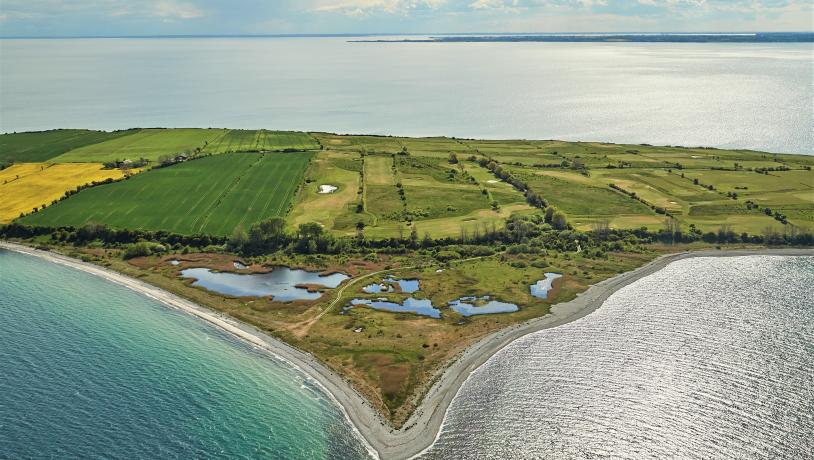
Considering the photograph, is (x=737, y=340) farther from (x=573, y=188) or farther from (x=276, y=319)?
(x=573, y=188)

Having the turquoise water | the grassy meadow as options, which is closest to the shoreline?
the turquoise water

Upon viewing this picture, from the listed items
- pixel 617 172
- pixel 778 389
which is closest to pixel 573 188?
pixel 617 172

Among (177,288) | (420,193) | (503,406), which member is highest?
(420,193)

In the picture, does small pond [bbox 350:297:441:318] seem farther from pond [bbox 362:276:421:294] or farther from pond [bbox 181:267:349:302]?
pond [bbox 181:267:349:302]

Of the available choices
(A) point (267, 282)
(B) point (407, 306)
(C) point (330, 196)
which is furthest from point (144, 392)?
(C) point (330, 196)

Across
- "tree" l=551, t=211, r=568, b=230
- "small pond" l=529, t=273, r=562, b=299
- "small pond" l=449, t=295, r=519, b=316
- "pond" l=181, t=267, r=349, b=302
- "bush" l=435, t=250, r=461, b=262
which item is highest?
"tree" l=551, t=211, r=568, b=230

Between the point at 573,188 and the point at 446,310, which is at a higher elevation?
the point at 573,188
